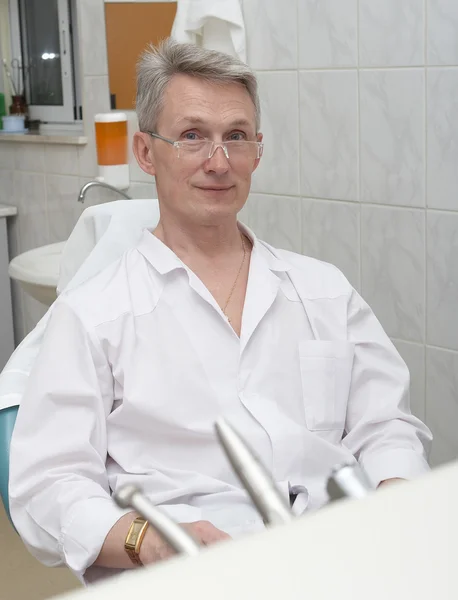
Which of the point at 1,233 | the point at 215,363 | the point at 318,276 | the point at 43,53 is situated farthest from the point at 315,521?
the point at 43,53

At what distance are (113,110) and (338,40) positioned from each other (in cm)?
115

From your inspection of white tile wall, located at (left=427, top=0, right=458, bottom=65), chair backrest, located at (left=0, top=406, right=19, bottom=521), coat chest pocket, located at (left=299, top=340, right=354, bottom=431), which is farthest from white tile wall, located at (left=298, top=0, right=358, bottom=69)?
chair backrest, located at (left=0, top=406, right=19, bottom=521)

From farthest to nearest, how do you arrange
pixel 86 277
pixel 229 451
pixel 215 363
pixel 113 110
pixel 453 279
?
pixel 113 110 < pixel 453 279 < pixel 86 277 < pixel 215 363 < pixel 229 451

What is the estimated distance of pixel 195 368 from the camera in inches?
61.1

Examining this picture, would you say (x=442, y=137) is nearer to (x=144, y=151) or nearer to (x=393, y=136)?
(x=393, y=136)

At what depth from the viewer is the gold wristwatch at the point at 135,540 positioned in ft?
4.31

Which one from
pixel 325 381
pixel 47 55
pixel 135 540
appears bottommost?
pixel 135 540

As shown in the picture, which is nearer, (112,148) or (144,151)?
(144,151)

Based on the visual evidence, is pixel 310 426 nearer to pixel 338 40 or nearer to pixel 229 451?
pixel 229 451

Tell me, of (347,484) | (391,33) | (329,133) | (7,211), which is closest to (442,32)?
(391,33)

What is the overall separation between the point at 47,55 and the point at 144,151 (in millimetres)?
2509

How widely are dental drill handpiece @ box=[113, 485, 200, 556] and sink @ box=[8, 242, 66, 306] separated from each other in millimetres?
2093

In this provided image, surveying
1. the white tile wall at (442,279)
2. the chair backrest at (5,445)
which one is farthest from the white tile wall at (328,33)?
the chair backrest at (5,445)

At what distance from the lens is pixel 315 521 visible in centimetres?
41
